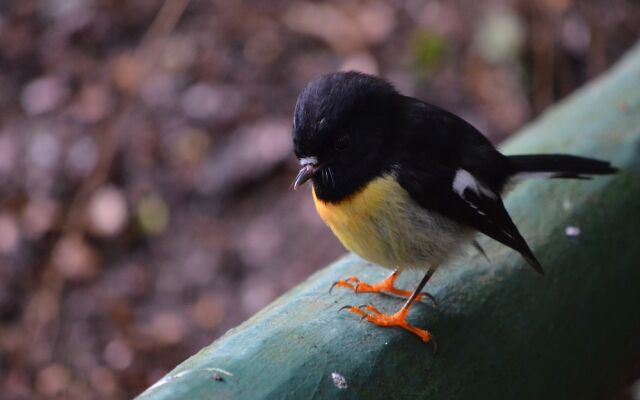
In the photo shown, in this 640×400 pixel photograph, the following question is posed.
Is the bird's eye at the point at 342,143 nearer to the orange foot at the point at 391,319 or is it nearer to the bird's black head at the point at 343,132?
the bird's black head at the point at 343,132

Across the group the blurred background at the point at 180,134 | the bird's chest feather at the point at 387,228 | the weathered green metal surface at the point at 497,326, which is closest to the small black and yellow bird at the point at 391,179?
the bird's chest feather at the point at 387,228

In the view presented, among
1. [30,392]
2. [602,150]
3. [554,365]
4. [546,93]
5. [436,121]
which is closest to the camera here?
[554,365]

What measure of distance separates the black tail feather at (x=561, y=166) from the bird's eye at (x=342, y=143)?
0.67 metres

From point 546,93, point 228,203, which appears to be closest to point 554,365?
point 228,203

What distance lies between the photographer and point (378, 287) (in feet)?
8.88

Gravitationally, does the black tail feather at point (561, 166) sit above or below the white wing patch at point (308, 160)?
below

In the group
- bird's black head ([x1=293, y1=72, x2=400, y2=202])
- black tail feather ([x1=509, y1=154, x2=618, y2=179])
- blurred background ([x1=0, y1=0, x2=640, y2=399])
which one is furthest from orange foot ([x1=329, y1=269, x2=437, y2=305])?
blurred background ([x1=0, y1=0, x2=640, y2=399])

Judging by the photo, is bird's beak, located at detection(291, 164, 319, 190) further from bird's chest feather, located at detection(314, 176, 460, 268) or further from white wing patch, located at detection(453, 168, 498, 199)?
white wing patch, located at detection(453, 168, 498, 199)

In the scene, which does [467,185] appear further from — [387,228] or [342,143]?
[342,143]

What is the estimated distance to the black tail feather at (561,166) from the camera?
2.88 m

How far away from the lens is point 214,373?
189cm

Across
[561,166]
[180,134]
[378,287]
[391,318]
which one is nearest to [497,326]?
[391,318]

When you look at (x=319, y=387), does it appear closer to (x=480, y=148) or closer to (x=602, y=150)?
(x=480, y=148)

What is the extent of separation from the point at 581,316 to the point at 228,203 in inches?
138
